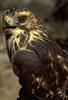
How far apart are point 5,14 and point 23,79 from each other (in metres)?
0.42

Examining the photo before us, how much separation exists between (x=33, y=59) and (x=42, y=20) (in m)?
4.26

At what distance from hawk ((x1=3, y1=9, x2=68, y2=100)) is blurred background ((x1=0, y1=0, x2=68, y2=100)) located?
7.70 feet

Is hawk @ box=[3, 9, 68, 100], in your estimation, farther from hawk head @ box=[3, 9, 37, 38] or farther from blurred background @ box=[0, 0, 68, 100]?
blurred background @ box=[0, 0, 68, 100]

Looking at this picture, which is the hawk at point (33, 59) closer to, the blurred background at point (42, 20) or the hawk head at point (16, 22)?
the hawk head at point (16, 22)

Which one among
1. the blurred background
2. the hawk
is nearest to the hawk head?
the hawk

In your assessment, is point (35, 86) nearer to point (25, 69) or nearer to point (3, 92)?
point (25, 69)

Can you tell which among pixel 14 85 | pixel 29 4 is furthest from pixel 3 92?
pixel 29 4

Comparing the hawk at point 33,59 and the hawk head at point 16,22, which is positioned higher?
the hawk head at point 16,22

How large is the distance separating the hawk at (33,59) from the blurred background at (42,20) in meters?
2.35

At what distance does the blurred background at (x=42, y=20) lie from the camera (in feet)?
18.6

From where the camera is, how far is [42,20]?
723 cm

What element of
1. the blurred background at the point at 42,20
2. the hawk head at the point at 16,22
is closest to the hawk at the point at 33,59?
the hawk head at the point at 16,22

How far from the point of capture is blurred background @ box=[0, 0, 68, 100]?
5676 mm

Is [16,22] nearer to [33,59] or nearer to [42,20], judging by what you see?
[33,59]
